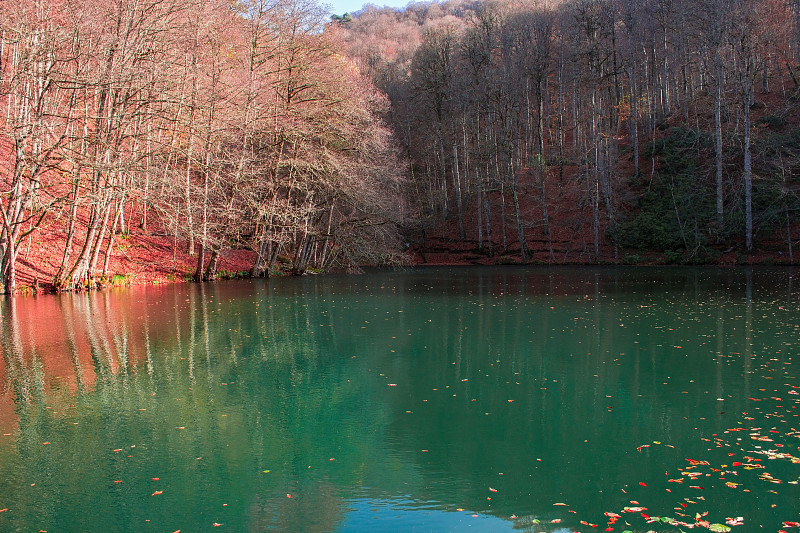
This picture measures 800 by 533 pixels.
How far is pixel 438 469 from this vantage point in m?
4.84

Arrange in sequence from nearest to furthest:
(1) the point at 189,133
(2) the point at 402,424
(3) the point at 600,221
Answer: (2) the point at 402,424, (1) the point at 189,133, (3) the point at 600,221

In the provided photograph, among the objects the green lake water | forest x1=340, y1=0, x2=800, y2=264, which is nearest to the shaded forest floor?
forest x1=340, y1=0, x2=800, y2=264

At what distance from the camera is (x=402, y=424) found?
19.5 ft

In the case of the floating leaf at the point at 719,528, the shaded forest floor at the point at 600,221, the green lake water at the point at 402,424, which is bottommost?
the floating leaf at the point at 719,528

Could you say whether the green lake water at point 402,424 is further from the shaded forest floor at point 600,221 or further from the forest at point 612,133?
the forest at point 612,133

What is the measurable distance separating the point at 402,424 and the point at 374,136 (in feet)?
68.1

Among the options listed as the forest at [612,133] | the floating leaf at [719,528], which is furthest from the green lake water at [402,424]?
the forest at [612,133]

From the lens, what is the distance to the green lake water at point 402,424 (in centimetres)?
414

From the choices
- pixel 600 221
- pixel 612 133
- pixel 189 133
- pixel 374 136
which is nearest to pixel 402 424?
pixel 189 133

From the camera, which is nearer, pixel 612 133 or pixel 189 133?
pixel 189 133

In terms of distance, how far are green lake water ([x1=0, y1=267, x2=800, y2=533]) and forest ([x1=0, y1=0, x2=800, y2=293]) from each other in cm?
685

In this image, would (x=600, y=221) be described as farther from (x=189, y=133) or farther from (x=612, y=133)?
(x=189, y=133)

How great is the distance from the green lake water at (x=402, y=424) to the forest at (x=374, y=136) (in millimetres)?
6855

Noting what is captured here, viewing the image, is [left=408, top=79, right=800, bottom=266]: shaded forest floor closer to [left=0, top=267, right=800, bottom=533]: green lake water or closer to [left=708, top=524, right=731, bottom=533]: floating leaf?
[left=0, top=267, right=800, bottom=533]: green lake water
